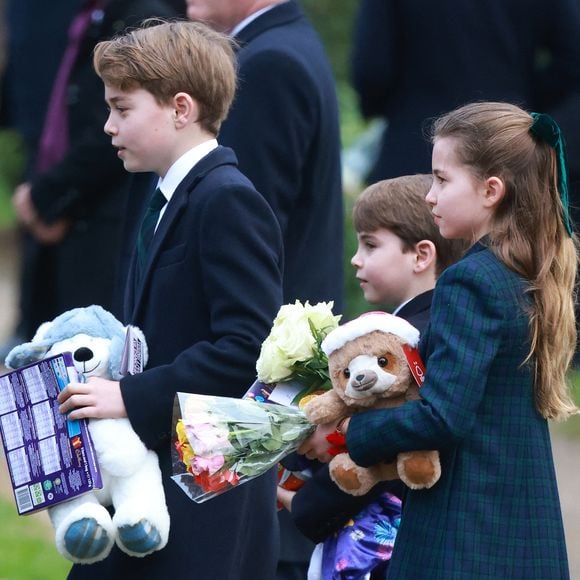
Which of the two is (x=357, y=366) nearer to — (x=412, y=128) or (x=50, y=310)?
(x=412, y=128)

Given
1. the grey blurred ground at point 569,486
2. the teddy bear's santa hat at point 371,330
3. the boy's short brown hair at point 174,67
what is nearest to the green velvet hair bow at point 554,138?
the teddy bear's santa hat at point 371,330

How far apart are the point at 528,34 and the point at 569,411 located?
8.60ft

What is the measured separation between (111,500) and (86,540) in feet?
0.37

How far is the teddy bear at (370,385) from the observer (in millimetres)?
2891

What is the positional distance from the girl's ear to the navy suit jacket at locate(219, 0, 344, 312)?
130 centimetres

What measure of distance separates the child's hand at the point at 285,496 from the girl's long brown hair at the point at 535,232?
936mm

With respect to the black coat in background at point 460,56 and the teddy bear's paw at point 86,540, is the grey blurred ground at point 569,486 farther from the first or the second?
the teddy bear's paw at point 86,540

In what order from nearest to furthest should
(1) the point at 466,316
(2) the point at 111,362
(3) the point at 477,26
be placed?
(1) the point at 466,316 < (2) the point at 111,362 < (3) the point at 477,26

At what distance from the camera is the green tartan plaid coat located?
283 cm

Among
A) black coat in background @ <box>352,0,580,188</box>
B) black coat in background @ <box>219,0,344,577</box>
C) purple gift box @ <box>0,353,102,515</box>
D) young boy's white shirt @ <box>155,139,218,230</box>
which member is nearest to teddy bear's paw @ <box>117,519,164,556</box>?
purple gift box @ <box>0,353,102,515</box>

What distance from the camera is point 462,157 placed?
2.99 meters

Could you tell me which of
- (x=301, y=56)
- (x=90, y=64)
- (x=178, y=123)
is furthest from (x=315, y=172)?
(x=90, y=64)

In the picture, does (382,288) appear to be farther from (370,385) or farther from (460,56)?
(460,56)

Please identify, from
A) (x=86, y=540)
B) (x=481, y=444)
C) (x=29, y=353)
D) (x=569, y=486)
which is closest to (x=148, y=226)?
(x=29, y=353)
